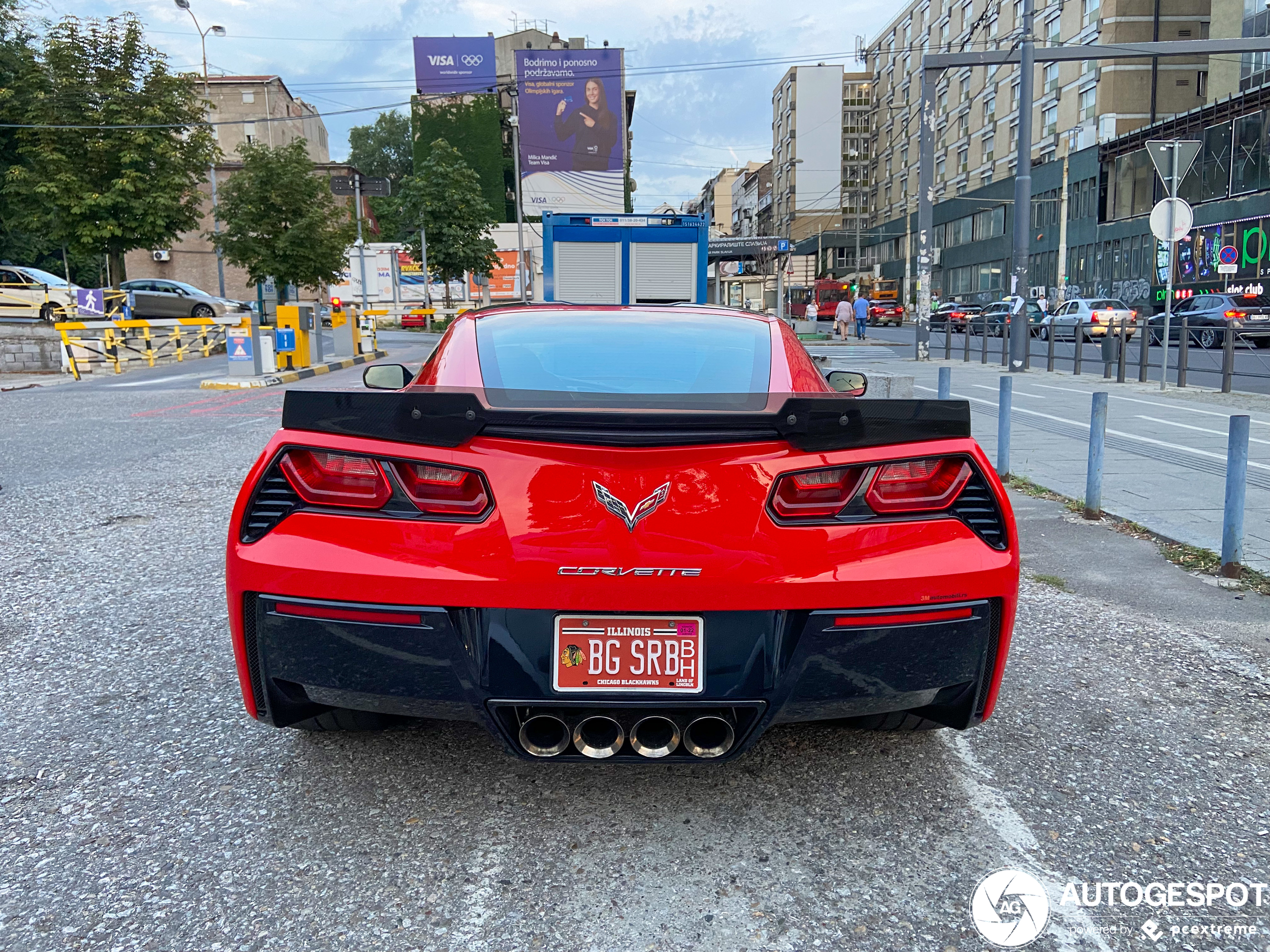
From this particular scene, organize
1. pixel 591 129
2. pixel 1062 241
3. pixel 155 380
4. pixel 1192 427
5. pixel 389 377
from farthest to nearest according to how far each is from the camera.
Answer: pixel 591 129, pixel 1062 241, pixel 155 380, pixel 1192 427, pixel 389 377

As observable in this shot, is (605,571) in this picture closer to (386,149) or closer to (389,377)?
(389,377)

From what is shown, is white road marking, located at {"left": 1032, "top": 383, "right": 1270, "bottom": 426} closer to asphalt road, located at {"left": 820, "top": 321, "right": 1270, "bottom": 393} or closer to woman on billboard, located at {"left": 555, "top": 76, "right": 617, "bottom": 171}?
asphalt road, located at {"left": 820, "top": 321, "right": 1270, "bottom": 393}

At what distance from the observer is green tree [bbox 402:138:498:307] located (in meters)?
45.6

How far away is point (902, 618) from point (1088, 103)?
55663mm

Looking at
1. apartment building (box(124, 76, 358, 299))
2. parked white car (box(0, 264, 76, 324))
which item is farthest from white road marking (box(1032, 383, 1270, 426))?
Answer: apartment building (box(124, 76, 358, 299))

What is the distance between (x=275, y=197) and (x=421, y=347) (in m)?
9.54

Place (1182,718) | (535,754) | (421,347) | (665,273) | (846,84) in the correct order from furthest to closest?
(846,84) → (421,347) → (665,273) → (1182,718) → (535,754)

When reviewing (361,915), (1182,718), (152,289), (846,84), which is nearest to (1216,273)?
(152,289)

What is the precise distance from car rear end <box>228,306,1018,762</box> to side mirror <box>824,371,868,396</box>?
1.63 meters

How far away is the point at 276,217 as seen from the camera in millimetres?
36250

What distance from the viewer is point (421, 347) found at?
31.4m

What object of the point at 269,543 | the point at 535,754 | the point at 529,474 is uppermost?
the point at 529,474

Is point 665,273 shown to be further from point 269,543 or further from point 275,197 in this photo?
point 275,197

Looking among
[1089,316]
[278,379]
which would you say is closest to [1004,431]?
[278,379]
